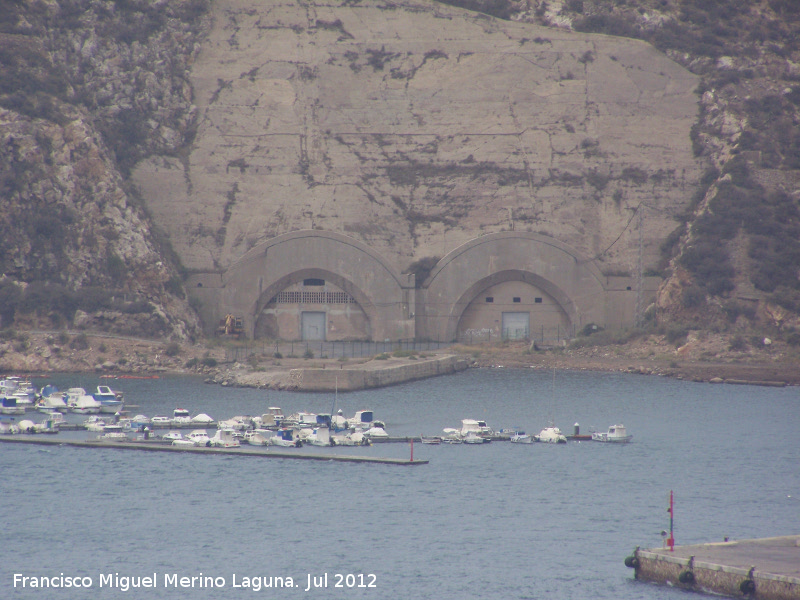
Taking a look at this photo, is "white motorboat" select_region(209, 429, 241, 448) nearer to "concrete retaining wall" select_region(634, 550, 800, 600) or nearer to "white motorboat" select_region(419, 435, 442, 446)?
"white motorboat" select_region(419, 435, 442, 446)

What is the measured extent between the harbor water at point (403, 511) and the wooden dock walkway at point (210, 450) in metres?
0.50

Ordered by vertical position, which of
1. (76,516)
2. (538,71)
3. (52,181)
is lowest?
(76,516)

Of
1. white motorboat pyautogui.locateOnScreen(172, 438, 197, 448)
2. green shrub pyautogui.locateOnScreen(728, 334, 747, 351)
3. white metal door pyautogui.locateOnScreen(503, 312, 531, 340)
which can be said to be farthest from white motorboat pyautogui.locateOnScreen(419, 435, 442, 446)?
white metal door pyautogui.locateOnScreen(503, 312, 531, 340)

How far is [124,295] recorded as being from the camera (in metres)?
82.2

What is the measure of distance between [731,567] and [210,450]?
26.3 m

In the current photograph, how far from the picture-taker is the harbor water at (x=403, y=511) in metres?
36.2

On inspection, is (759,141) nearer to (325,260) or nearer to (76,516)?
(325,260)

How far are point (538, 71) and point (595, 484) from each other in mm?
54302

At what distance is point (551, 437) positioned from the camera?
56.2 m

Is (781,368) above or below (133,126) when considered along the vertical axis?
below

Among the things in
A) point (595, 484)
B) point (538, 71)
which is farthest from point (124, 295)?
point (595, 484)

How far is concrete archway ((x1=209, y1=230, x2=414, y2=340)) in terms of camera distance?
8588 cm

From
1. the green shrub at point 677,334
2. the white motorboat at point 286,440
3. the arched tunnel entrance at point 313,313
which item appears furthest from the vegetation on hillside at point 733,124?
the white motorboat at point 286,440

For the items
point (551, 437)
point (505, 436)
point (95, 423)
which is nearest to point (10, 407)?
point (95, 423)
